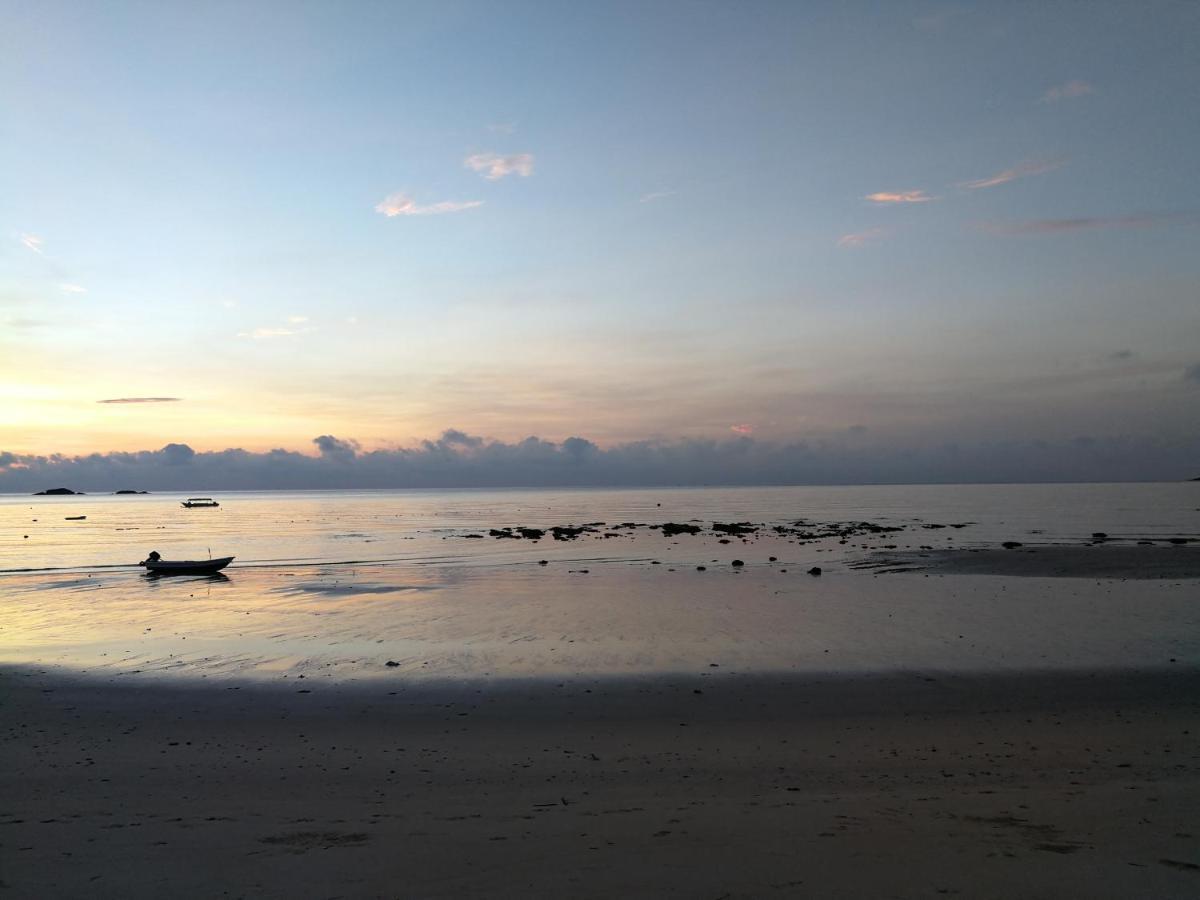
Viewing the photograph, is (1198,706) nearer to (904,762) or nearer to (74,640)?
(904,762)

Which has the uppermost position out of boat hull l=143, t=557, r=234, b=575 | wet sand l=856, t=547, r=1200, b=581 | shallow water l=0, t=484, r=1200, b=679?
wet sand l=856, t=547, r=1200, b=581

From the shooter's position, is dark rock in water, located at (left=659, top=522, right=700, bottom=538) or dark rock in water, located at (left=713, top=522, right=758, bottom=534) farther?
dark rock in water, located at (left=659, top=522, right=700, bottom=538)

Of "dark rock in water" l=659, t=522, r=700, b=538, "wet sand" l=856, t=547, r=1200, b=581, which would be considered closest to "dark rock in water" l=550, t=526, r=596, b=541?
"dark rock in water" l=659, t=522, r=700, b=538

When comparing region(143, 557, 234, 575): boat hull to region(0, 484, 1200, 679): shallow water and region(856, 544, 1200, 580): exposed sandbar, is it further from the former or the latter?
region(856, 544, 1200, 580): exposed sandbar

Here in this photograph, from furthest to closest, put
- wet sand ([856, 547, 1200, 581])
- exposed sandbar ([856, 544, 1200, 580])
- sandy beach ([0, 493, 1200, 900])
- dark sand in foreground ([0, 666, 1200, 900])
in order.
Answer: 1. exposed sandbar ([856, 544, 1200, 580])
2. wet sand ([856, 547, 1200, 581])
3. sandy beach ([0, 493, 1200, 900])
4. dark sand in foreground ([0, 666, 1200, 900])

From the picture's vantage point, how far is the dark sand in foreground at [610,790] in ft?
26.7

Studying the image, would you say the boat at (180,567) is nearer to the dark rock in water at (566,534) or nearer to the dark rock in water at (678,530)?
the dark rock in water at (566,534)

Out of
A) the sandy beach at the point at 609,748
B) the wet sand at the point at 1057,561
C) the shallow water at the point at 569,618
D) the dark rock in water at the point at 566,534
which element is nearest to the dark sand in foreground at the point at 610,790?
the sandy beach at the point at 609,748

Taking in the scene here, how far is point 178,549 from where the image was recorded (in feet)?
215

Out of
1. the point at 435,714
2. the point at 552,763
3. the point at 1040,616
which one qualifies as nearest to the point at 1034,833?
the point at 552,763

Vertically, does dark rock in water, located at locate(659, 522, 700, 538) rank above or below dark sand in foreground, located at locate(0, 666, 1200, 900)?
below

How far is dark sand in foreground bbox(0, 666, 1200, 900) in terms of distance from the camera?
8133mm

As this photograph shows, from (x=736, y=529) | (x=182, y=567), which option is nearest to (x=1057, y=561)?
(x=736, y=529)

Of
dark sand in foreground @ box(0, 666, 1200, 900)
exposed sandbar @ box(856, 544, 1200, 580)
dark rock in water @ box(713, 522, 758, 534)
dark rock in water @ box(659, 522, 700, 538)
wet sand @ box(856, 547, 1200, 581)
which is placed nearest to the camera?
dark sand in foreground @ box(0, 666, 1200, 900)
